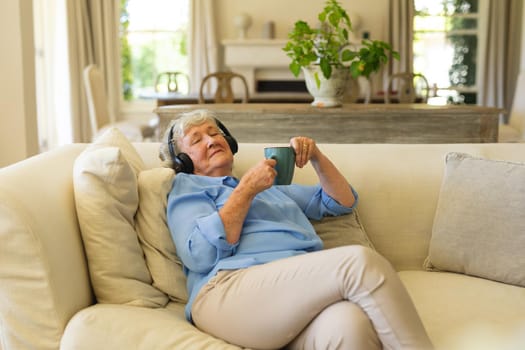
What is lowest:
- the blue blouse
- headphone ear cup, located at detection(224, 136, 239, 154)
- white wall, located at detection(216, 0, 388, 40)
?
the blue blouse

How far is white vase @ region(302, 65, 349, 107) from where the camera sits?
11.6 feet

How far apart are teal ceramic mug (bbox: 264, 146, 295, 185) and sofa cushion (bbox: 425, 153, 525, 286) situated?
1.88 feet

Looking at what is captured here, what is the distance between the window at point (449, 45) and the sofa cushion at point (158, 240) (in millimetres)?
6364

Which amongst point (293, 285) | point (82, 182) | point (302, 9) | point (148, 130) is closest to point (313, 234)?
point (293, 285)

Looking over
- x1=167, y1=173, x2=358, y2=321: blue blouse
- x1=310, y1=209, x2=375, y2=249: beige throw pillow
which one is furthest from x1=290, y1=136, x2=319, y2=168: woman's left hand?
x1=310, y1=209, x2=375, y2=249: beige throw pillow

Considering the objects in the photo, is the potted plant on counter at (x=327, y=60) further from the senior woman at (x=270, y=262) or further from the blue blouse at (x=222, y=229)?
the blue blouse at (x=222, y=229)

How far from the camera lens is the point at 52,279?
1583 millimetres

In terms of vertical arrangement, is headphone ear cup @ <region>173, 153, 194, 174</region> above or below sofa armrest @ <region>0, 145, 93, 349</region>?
above

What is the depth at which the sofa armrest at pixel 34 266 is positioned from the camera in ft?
5.10

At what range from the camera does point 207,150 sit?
207 cm

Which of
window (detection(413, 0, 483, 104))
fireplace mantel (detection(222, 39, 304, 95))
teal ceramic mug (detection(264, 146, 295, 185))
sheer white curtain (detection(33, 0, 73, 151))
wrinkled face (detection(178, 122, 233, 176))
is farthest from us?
window (detection(413, 0, 483, 104))

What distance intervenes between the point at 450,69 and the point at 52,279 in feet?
23.0

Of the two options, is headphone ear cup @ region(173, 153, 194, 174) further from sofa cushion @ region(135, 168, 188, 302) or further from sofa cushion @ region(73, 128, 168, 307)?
sofa cushion @ region(73, 128, 168, 307)

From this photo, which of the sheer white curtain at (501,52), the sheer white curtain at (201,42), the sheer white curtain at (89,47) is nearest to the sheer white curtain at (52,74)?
the sheer white curtain at (89,47)
